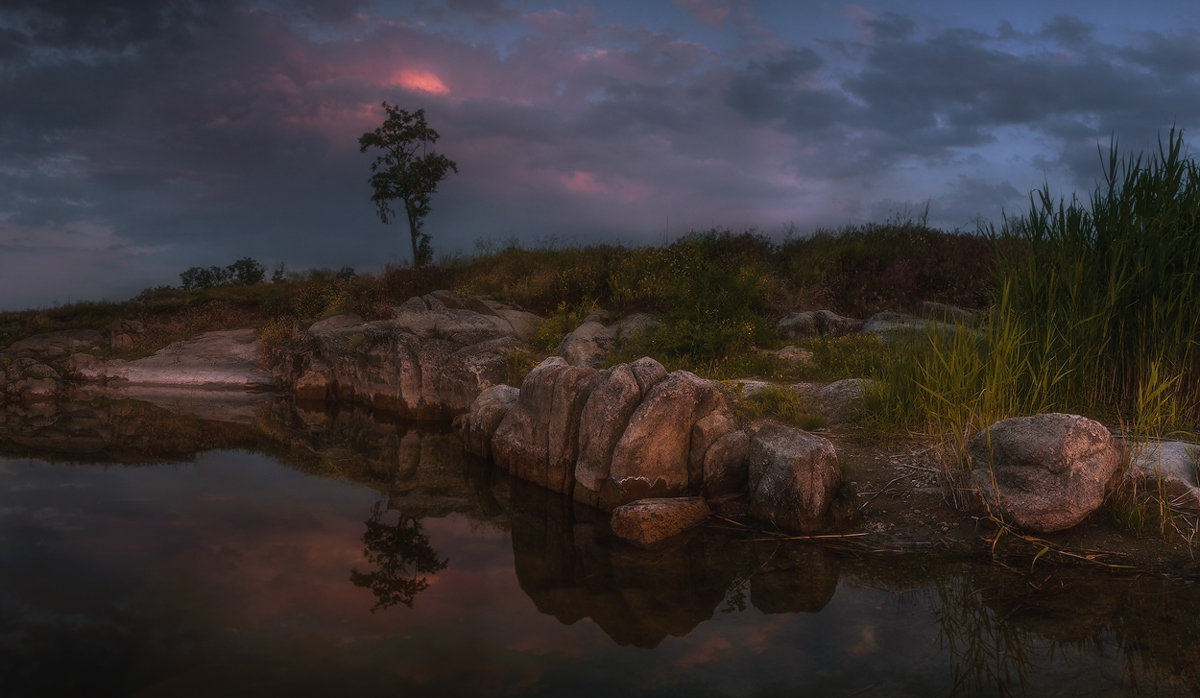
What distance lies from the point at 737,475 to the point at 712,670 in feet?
10.4

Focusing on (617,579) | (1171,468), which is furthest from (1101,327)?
(617,579)

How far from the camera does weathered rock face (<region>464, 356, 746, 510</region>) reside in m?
7.75

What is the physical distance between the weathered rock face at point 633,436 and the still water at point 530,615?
62 centimetres

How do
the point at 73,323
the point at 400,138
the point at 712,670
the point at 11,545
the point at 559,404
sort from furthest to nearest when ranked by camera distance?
1. the point at 400,138
2. the point at 73,323
3. the point at 559,404
4. the point at 11,545
5. the point at 712,670

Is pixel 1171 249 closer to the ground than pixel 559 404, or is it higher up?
higher up

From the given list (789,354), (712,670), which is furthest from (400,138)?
(712,670)

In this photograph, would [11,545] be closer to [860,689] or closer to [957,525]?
[860,689]

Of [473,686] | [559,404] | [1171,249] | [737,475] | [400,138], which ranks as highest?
[400,138]

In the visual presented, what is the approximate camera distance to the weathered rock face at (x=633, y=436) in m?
7.75

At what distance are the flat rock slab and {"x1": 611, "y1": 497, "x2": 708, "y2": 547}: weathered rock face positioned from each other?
14.5 metres

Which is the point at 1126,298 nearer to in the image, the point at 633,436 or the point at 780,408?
the point at 780,408

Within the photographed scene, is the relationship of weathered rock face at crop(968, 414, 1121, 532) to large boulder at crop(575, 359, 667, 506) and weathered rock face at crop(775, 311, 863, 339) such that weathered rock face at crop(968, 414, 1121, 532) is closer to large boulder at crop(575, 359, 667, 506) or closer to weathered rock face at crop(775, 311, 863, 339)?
large boulder at crop(575, 359, 667, 506)

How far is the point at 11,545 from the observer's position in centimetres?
731

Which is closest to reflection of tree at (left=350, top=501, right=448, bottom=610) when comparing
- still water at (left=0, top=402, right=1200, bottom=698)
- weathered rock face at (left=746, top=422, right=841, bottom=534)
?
still water at (left=0, top=402, right=1200, bottom=698)
